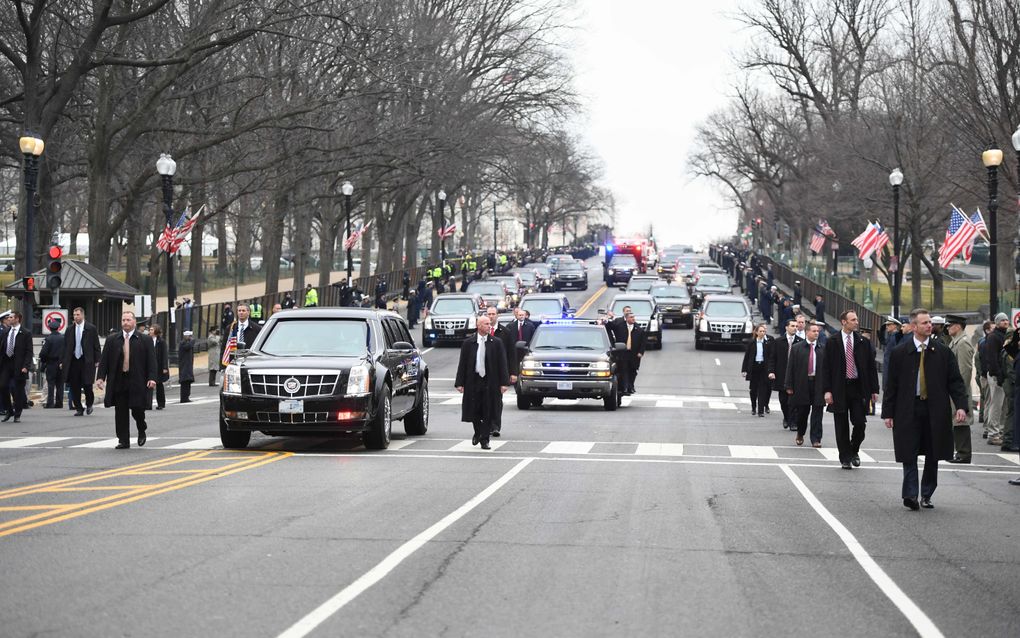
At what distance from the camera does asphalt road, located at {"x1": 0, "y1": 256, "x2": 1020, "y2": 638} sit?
8.09m

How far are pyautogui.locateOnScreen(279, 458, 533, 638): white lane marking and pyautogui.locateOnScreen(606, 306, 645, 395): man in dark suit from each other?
16888 millimetres

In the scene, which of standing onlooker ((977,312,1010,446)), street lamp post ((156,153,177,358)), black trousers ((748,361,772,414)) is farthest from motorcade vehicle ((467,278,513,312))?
standing onlooker ((977,312,1010,446))

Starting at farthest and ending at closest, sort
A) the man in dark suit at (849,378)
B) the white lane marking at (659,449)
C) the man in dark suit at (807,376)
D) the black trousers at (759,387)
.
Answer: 1. the black trousers at (759,387)
2. the man in dark suit at (807,376)
3. the white lane marking at (659,449)
4. the man in dark suit at (849,378)

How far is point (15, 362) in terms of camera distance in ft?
78.1

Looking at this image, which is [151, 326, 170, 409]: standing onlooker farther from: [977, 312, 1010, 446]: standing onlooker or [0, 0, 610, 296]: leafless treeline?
[977, 312, 1010, 446]: standing onlooker

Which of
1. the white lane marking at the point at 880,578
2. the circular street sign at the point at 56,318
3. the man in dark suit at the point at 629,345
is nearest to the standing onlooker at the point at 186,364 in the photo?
the circular street sign at the point at 56,318

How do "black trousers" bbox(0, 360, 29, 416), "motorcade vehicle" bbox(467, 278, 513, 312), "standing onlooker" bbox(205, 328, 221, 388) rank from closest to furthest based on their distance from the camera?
"black trousers" bbox(0, 360, 29, 416) < "standing onlooker" bbox(205, 328, 221, 388) < "motorcade vehicle" bbox(467, 278, 513, 312)

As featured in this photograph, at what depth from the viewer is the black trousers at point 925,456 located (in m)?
13.4

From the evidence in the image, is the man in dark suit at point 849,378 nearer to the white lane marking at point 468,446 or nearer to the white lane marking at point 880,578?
the white lane marking at point 880,578

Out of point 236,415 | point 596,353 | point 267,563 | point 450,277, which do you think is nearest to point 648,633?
point 267,563

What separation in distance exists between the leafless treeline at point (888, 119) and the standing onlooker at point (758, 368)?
14.6 m

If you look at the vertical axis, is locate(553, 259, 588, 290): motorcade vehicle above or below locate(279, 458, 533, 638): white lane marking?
above

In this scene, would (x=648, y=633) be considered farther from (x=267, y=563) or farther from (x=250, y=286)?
(x=250, y=286)

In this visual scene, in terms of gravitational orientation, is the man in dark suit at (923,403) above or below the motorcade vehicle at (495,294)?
below
